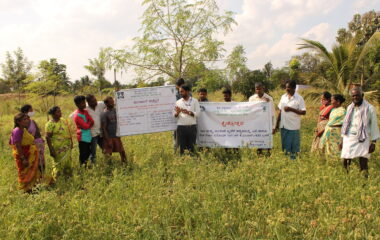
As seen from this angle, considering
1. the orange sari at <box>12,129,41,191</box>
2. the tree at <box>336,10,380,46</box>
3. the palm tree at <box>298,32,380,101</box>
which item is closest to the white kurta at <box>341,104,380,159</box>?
the orange sari at <box>12,129,41,191</box>

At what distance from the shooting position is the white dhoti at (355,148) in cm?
424

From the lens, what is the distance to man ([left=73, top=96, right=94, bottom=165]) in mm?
5023

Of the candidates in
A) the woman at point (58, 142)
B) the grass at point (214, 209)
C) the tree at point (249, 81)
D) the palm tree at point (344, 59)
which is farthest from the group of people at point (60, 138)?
the tree at point (249, 81)

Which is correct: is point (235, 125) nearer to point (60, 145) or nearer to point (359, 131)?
point (359, 131)

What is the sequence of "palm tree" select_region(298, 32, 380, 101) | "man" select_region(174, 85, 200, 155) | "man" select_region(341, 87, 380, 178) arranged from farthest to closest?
"palm tree" select_region(298, 32, 380, 101), "man" select_region(174, 85, 200, 155), "man" select_region(341, 87, 380, 178)

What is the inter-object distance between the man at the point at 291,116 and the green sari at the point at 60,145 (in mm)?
4144

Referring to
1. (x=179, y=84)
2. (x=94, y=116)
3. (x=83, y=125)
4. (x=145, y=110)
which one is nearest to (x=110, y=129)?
(x=94, y=116)

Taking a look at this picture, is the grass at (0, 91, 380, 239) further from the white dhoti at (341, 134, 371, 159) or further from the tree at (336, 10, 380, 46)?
the tree at (336, 10, 380, 46)

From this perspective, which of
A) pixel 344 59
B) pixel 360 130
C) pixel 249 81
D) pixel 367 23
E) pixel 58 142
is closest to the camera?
pixel 360 130

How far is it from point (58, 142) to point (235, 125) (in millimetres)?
3470

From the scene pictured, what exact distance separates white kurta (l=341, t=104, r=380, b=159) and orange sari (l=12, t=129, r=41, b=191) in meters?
5.28

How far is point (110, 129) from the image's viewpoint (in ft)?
18.0

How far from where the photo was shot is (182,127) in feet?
17.7

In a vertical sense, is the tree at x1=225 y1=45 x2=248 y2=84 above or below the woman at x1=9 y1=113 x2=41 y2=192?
above
